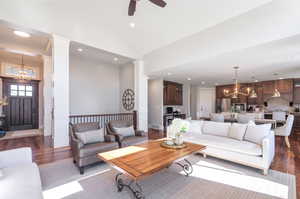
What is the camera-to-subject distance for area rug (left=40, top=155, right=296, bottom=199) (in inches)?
79.7

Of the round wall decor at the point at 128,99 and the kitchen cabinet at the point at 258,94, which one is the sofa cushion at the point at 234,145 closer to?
the round wall decor at the point at 128,99

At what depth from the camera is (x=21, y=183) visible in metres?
1.52

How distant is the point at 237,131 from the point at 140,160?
107 inches

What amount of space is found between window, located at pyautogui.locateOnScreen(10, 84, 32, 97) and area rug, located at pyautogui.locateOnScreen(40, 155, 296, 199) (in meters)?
5.67

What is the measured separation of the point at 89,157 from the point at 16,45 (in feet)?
16.7

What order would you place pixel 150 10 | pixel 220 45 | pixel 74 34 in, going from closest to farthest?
pixel 220 45
pixel 150 10
pixel 74 34

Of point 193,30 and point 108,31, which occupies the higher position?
point 108,31

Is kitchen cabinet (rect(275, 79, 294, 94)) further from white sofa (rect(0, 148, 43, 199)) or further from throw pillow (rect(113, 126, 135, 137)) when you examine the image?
white sofa (rect(0, 148, 43, 199))

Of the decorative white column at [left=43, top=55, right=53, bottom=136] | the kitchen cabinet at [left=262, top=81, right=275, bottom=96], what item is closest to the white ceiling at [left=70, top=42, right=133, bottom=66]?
the decorative white column at [left=43, top=55, right=53, bottom=136]

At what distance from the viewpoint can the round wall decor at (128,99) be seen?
6473mm

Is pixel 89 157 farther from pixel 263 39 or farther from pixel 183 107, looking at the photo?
pixel 183 107

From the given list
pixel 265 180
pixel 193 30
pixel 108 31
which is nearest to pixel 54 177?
pixel 265 180

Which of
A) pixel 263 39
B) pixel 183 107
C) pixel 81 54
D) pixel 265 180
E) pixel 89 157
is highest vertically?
pixel 81 54

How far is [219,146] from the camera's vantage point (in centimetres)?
316
